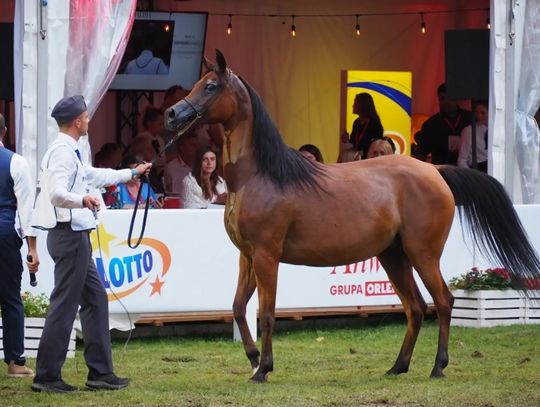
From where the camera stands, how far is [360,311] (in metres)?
12.2

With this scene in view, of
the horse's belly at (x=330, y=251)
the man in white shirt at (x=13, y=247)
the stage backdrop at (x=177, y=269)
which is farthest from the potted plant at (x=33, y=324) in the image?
the horse's belly at (x=330, y=251)

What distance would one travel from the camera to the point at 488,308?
1220 centimetres

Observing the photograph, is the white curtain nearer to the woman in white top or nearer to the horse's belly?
the woman in white top

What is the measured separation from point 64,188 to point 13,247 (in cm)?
111

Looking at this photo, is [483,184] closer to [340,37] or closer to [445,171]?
[445,171]

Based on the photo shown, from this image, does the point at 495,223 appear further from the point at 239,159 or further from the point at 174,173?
the point at 174,173

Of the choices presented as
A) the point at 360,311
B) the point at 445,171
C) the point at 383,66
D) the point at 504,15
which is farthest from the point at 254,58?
the point at 445,171

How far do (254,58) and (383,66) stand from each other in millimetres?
1977

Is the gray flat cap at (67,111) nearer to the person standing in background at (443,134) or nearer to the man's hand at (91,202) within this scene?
the man's hand at (91,202)

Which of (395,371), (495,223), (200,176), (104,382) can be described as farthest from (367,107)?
(104,382)

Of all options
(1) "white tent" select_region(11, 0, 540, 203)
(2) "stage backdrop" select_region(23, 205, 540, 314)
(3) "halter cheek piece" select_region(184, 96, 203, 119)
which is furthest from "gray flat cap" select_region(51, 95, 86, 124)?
(1) "white tent" select_region(11, 0, 540, 203)

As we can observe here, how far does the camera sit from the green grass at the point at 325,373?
8070 millimetres

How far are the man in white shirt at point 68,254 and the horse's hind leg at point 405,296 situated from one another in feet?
6.99

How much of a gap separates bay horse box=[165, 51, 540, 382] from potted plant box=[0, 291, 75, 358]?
1972 millimetres
